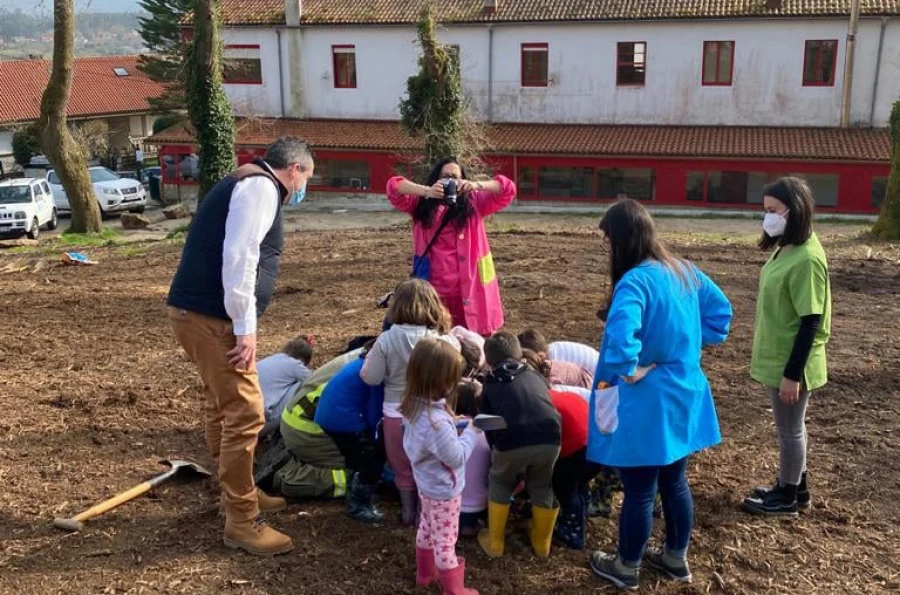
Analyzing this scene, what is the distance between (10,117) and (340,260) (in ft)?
127

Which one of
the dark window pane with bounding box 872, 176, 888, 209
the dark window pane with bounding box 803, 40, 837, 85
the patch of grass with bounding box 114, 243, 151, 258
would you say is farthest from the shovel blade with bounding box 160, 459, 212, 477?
the dark window pane with bounding box 803, 40, 837, 85

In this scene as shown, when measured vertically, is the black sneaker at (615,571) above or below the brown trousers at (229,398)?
below

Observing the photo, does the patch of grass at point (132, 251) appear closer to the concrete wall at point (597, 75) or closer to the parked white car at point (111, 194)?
the parked white car at point (111, 194)

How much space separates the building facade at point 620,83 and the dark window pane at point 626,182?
5 centimetres

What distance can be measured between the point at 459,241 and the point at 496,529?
1982 millimetres

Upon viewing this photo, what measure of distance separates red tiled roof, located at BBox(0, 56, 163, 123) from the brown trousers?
4516 centimetres

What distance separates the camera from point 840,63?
25.9 meters

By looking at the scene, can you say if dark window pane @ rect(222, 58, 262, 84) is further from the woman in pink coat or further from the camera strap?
the camera strap

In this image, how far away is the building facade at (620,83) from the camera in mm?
25688

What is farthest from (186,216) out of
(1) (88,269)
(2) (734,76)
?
(2) (734,76)

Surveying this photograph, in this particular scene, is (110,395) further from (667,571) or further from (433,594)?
(667,571)

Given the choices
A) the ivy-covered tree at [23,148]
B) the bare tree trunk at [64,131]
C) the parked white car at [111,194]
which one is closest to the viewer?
the bare tree trunk at [64,131]

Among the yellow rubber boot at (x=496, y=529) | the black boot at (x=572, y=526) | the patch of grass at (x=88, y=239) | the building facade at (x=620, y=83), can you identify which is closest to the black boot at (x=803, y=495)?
the black boot at (x=572, y=526)

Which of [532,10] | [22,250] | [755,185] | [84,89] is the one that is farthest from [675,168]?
[84,89]
